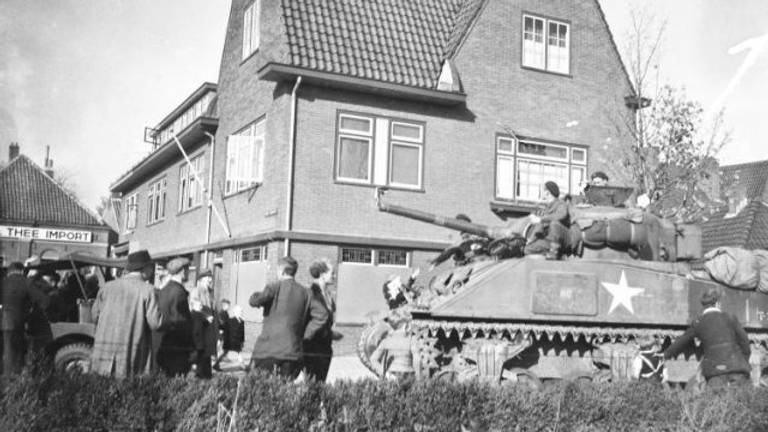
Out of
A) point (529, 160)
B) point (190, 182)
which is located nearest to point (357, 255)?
point (529, 160)

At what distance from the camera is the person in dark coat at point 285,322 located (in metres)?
8.34

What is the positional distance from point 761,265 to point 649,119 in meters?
10.3

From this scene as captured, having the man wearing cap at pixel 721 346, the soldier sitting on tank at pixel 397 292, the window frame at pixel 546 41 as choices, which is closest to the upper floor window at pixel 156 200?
the window frame at pixel 546 41

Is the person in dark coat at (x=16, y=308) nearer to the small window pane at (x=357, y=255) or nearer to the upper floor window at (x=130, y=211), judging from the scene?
the small window pane at (x=357, y=255)

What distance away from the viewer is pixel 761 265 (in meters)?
12.3

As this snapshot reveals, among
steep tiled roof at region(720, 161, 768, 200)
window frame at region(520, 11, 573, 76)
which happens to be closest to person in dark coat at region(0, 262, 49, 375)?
window frame at region(520, 11, 573, 76)

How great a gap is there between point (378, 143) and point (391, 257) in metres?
2.81

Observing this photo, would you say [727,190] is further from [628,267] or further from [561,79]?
[628,267]

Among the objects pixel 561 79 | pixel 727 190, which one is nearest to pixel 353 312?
pixel 561 79

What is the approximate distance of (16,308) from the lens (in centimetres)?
990

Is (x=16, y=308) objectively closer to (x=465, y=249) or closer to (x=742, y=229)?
(x=465, y=249)

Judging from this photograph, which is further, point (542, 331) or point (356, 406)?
point (542, 331)

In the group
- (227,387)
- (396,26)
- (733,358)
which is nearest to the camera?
(227,387)

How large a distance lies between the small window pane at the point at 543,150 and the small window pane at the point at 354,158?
4549 mm
